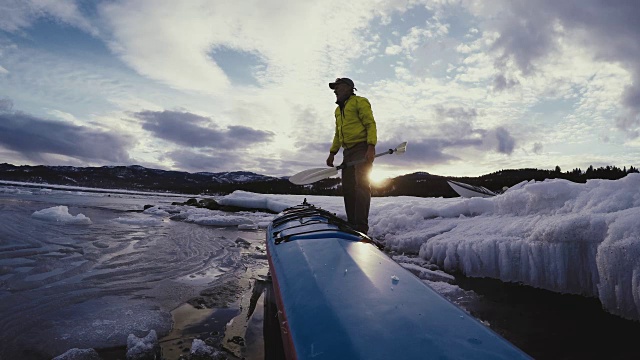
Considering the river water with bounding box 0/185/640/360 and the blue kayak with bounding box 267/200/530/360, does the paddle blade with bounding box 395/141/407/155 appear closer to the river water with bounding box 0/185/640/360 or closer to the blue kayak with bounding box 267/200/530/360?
the river water with bounding box 0/185/640/360

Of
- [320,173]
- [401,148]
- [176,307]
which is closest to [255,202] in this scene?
[320,173]

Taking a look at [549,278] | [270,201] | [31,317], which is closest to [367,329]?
Result: [31,317]

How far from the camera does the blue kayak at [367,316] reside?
1.32 meters

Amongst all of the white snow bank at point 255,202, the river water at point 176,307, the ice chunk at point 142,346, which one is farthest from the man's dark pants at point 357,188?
the white snow bank at point 255,202

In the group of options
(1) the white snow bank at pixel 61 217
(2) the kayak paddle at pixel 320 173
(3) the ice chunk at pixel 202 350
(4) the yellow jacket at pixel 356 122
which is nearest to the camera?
(3) the ice chunk at pixel 202 350

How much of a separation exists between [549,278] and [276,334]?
10.5 feet

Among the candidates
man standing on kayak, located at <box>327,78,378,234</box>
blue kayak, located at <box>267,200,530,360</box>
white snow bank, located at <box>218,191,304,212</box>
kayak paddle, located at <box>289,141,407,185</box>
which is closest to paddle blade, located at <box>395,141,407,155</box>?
kayak paddle, located at <box>289,141,407,185</box>

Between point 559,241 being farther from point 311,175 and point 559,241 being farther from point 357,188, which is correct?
point 311,175

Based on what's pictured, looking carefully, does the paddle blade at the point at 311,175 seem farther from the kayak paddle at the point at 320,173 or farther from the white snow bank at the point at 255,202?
the white snow bank at the point at 255,202

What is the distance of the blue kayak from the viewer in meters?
1.32

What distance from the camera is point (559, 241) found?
3.64 metres

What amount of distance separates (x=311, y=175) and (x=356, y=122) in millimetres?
2339

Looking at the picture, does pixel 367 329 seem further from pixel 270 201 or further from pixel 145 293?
pixel 270 201

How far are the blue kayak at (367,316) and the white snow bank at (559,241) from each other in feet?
7.13
